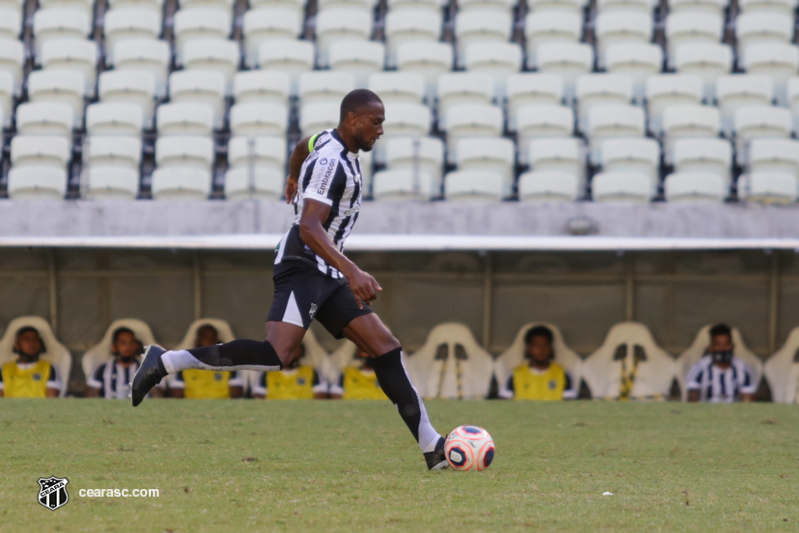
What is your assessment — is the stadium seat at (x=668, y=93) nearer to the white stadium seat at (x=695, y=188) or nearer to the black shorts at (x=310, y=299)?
the white stadium seat at (x=695, y=188)

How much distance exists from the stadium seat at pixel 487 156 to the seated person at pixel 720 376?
2.75 meters

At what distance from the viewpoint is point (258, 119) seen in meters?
12.5

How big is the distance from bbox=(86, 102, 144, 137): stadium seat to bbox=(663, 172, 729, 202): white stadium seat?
6.03 meters

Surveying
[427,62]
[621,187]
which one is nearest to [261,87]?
[427,62]

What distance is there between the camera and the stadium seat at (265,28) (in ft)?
47.2

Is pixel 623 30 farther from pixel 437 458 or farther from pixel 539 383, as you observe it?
pixel 437 458

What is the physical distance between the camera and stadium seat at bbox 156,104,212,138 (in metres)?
12.6

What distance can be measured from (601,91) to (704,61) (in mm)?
1704

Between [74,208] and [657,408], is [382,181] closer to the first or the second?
[74,208]

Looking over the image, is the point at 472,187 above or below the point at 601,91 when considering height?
below

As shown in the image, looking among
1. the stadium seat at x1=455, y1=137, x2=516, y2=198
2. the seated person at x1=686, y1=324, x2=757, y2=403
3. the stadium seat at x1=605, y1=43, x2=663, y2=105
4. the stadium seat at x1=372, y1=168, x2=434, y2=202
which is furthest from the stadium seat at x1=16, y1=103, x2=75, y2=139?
the seated person at x1=686, y1=324, x2=757, y2=403

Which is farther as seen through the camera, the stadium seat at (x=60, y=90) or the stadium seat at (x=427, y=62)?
the stadium seat at (x=427, y=62)

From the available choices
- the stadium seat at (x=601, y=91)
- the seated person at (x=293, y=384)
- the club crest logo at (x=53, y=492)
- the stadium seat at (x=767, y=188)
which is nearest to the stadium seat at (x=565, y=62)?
the stadium seat at (x=601, y=91)

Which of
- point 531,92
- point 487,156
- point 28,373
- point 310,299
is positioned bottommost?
point 28,373
